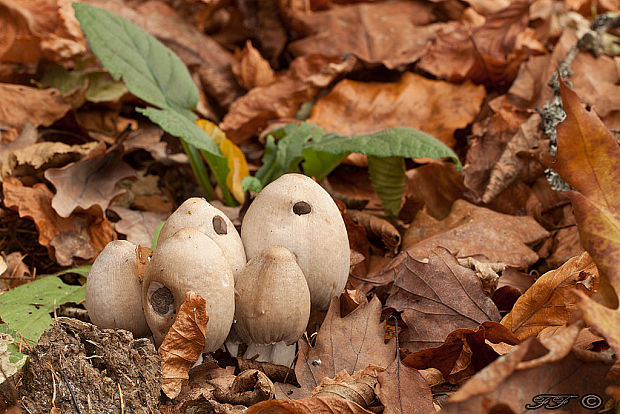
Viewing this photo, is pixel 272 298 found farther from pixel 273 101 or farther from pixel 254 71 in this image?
pixel 254 71

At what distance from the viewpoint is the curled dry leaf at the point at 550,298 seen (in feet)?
5.75

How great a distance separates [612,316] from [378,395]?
1.80 feet

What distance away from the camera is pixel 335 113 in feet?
11.1

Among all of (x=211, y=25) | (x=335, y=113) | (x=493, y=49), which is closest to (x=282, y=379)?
(x=335, y=113)

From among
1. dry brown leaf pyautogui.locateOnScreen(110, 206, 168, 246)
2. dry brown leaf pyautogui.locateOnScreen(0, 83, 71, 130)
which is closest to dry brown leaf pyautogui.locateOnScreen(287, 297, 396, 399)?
dry brown leaf pyautogui.locateOnScreen(110, 206, 168, 246)

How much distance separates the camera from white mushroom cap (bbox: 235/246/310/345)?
1.69 metres

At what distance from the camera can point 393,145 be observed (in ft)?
8.09

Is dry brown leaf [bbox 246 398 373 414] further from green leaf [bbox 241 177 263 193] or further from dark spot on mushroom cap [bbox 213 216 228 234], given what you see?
green leaf [bbox 241 177 263 193]

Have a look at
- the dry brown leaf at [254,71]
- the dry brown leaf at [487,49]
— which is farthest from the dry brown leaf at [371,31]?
the dry brown leaf at [254,71]

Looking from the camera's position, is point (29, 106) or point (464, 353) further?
point (29, 106)

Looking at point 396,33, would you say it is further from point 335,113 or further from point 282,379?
point 282,379

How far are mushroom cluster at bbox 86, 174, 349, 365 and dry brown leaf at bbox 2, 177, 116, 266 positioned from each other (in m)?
0.79

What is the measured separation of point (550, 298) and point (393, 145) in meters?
0.91

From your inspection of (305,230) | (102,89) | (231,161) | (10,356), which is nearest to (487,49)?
(231,161)
